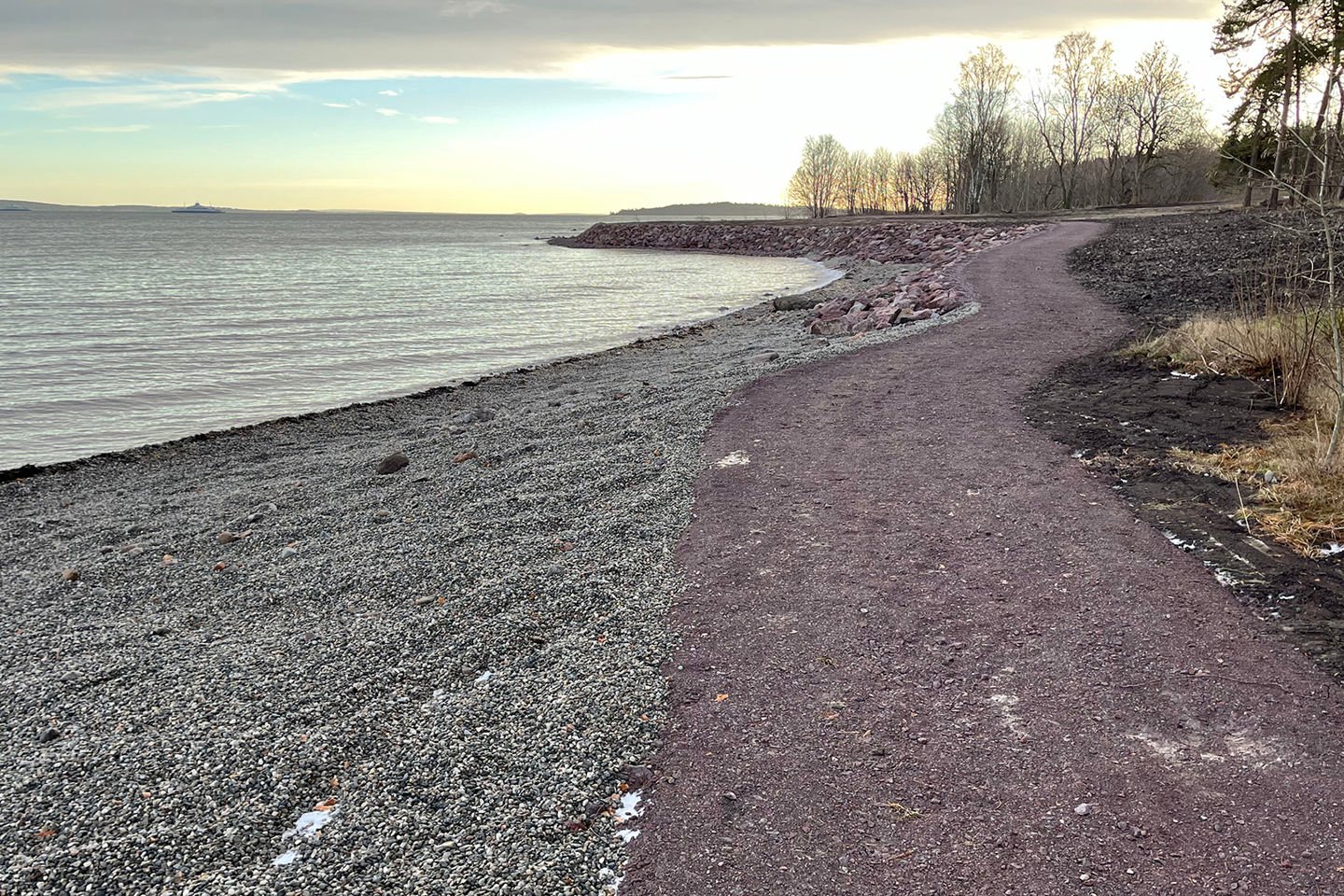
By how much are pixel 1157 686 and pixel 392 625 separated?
13.9ft

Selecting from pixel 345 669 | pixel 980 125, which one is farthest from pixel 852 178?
pixel 345 669

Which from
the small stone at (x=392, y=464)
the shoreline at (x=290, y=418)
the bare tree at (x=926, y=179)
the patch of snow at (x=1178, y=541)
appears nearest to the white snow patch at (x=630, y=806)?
the patch of snow at (x=1178, y=541)

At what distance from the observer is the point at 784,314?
23672 mm

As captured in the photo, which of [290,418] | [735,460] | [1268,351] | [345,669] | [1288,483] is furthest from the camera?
[290,418]

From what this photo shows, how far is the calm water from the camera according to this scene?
14289 mm

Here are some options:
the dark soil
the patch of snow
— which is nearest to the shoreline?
the dark soil

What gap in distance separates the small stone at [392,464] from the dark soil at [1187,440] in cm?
693

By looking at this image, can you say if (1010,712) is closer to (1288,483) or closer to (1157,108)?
(1288,483)

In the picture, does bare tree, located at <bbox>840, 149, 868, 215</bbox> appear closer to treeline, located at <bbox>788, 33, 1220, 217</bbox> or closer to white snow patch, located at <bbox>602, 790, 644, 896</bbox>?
treeline, located at <bbox>788, 33, 1220, 217</bbox>

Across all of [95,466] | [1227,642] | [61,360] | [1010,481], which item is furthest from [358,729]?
[61,360]

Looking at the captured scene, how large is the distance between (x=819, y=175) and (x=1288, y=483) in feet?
296

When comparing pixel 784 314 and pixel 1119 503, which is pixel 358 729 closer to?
pixel 1119 503

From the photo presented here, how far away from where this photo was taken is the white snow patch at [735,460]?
793cm

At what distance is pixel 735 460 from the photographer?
8.05 meters
